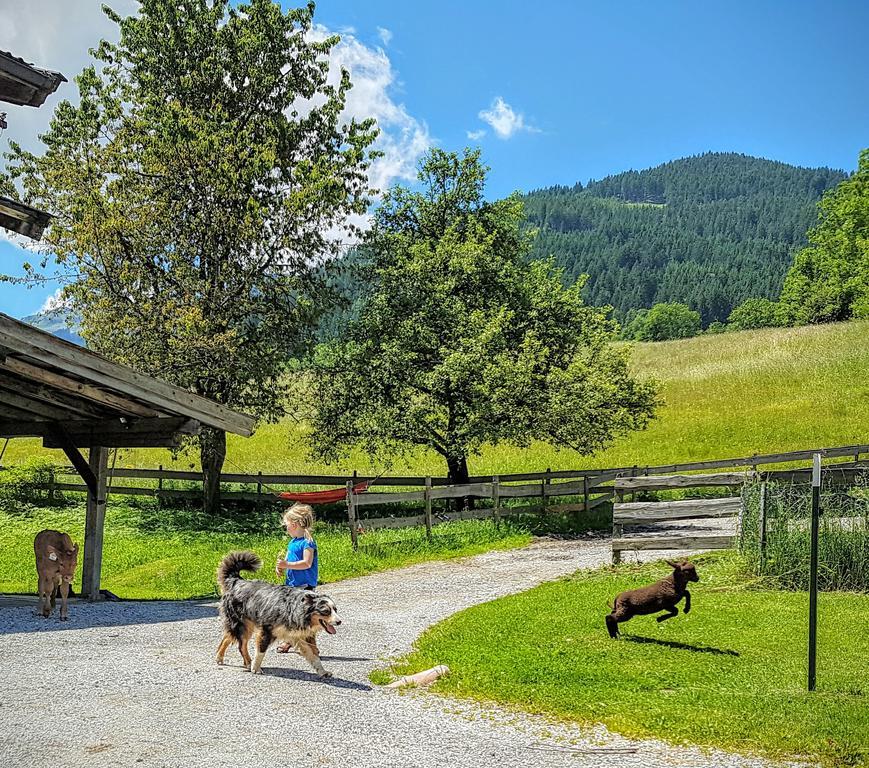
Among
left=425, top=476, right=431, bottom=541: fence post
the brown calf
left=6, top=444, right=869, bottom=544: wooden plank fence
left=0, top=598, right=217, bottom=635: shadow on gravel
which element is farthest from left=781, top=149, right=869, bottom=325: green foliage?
the brown calf

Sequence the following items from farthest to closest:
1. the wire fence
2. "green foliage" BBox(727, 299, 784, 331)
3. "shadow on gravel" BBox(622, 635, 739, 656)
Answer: "green foliage" BBox(727, 299, 784, 331) < the wire fence < "shadow on gravel" BBox(622, 635, 739, 656)

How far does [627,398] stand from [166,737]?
21.9m

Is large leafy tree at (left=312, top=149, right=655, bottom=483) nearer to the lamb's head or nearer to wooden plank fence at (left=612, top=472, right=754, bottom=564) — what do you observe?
wooden plank fence at (left=612, top=472, right=754, bottom=564)

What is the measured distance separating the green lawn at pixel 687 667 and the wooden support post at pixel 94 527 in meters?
6.03

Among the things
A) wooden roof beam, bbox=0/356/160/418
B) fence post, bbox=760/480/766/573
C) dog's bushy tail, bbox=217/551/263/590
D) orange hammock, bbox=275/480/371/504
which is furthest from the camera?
orange hammock, bbox=275/480/371/504

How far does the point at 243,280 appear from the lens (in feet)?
83.4

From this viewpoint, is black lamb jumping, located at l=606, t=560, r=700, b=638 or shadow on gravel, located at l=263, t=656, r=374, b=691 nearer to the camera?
shadow on gravel, located at l=263, t=656, r=374, b=691

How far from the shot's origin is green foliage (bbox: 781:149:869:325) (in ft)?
177

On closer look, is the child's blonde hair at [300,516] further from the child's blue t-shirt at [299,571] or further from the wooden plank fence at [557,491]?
the wooden plank fence at [557,491]

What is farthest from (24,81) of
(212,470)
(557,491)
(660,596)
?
(557,491)

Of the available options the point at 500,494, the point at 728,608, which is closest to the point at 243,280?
the point at 500,494

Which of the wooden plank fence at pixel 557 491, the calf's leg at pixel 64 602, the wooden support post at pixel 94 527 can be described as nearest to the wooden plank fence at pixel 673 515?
the wooden plank fence at pixel 557 491

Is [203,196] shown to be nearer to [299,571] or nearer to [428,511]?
[428,511]

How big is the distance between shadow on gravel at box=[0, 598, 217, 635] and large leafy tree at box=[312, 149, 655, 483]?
11907 mm
